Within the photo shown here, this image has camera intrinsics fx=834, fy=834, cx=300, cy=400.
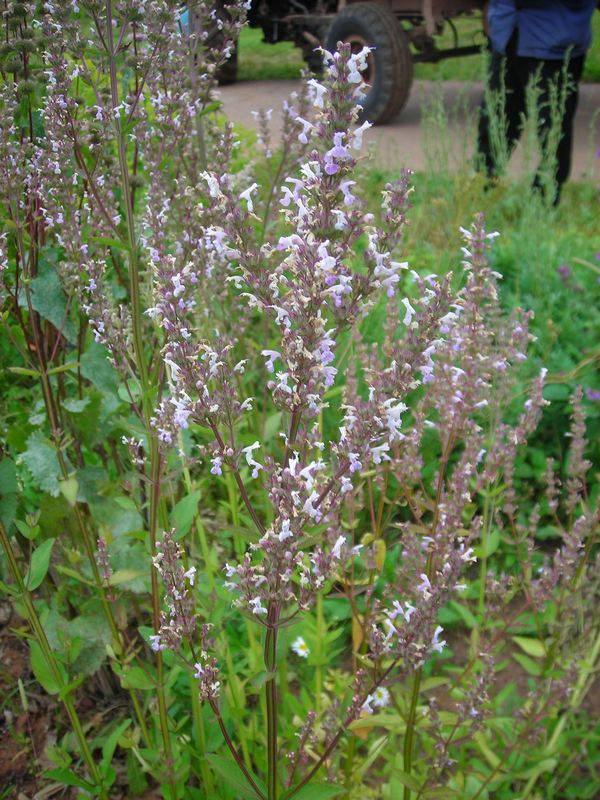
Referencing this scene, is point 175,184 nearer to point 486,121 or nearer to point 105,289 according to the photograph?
point 105,289

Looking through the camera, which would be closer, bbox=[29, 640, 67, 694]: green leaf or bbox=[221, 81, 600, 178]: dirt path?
bbox=[29, 640, 67, 694]: green leaf

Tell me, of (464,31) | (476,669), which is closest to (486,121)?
(476,669)

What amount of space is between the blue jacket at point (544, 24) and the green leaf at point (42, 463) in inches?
195

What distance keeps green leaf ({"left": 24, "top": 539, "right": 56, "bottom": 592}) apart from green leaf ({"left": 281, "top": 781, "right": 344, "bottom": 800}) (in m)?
0.63

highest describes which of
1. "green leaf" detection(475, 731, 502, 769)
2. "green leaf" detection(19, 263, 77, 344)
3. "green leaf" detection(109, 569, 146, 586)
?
"green leaf" detection(19, 263, 77, 344)

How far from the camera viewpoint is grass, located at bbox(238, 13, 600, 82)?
13.4 meters

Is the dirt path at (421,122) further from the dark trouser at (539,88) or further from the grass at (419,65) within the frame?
the grass at (419,65)

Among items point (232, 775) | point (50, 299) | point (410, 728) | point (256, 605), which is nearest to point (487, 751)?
point (410, 728)

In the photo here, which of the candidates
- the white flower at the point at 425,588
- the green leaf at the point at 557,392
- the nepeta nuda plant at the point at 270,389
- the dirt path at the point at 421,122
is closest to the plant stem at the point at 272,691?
the nepeta nuda plant at the point at 270,389

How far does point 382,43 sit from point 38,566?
894 cm

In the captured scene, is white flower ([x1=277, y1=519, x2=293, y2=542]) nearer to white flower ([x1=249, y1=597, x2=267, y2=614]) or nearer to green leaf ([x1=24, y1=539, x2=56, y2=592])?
white flower ([x1=249, y1=597, x2=267, y2=614])

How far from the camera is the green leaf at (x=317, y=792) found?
1413 mm

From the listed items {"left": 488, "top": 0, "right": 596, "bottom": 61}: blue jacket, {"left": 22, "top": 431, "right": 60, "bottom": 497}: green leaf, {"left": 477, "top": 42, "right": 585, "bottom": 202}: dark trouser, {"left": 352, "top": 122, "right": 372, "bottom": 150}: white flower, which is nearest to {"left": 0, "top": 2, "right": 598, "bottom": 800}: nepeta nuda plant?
{"left": 352, "top": 122, "right": 372, "bottom": 150}: white flower

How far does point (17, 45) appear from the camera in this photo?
→ 1790 millimetres
